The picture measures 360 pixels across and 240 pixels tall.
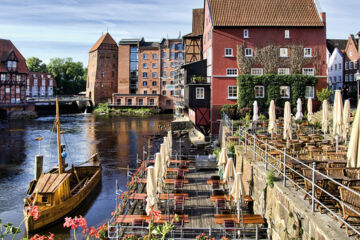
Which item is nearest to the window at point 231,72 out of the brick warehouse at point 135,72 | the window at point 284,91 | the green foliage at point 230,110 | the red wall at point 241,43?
the red wall at point 241,43

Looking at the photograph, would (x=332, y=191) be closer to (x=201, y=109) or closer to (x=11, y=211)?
(x=11, y=211)

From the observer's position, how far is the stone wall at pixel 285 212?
22.7ft

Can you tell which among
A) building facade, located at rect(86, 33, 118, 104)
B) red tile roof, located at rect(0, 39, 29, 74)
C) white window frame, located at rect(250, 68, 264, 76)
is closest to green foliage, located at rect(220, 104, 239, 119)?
white window frame, located at rect(250, 68, 264, 76)

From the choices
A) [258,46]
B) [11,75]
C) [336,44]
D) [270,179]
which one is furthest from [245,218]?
[11,75]

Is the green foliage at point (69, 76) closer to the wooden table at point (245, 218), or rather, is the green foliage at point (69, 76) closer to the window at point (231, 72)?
the window at point (231, 72)

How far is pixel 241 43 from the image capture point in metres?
35.8

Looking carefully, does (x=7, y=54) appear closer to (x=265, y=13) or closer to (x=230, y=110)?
(x=230, y=110)

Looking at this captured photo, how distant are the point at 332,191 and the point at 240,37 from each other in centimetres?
2919

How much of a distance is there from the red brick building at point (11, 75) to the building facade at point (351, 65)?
62024 mm

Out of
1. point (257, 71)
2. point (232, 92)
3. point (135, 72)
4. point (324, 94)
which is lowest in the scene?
point (324, 94)

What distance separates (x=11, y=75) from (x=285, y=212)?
76.8 metres

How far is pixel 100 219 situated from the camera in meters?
17.0

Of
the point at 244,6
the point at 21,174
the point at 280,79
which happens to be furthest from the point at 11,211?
the point at 244,6

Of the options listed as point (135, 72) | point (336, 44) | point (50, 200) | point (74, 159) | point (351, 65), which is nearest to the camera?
point (50, 200)
